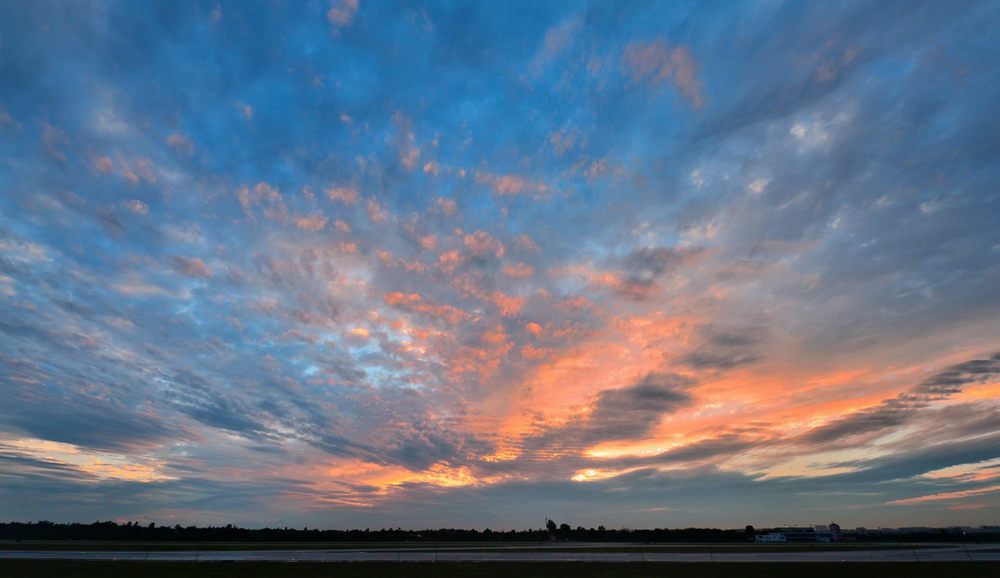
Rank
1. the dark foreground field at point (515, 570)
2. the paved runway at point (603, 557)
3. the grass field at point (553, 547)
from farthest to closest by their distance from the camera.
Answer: the grass field at point (553, 547) < the paved runway at point (603, 557) < the dark foreground field at point (515, 570)

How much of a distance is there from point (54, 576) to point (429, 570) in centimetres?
3229

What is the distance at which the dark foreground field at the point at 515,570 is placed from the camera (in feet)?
150

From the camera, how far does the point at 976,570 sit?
46.8m

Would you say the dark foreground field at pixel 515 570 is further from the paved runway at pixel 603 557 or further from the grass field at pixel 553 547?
the grass field at pixel 553 547

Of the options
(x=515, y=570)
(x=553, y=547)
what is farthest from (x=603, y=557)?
(x=553, y=547)

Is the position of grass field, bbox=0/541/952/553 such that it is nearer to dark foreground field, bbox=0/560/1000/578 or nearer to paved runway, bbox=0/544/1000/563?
paved runway, bbox=0/544/1000/563

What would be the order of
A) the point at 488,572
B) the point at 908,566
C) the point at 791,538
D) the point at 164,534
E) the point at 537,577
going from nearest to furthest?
the point at 537,577, the point at 488,572, the point at 908,566, the point at 791,538, the point at 164,534

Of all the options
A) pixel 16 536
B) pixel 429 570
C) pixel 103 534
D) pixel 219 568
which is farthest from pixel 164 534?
pixel 429 570

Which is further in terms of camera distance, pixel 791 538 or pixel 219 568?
pixel 791 538

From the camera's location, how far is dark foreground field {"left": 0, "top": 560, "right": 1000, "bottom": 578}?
45750 millimetres

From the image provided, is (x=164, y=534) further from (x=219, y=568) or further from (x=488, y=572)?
(x=488, y=572)

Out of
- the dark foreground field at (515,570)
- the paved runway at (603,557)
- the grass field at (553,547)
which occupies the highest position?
the dark foreground field at (515,570)

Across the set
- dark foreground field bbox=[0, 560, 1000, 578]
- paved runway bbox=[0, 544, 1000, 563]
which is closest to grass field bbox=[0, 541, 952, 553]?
paved runway bbox=[0, 544, 1000, 563]

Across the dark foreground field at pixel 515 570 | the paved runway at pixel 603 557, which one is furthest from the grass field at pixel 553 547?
the dark foreground field at pixel 515 570
